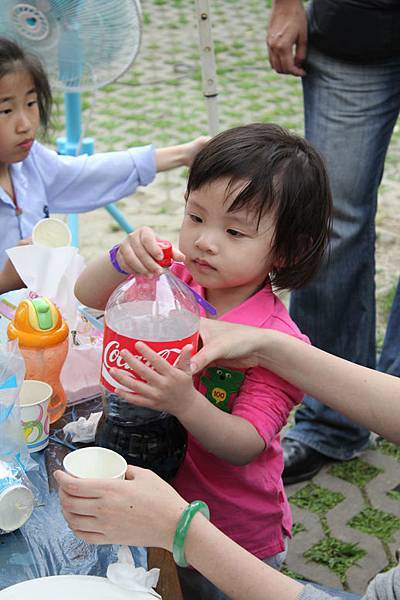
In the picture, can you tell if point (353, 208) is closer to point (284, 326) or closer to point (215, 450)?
point (284, 326)

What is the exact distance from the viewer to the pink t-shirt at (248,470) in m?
1.73

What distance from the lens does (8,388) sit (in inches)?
60.9

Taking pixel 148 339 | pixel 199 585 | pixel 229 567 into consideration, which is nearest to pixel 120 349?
pixel 148 339

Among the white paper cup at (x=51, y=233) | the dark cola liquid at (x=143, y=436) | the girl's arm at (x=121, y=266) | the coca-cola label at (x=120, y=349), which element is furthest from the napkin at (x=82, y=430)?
the white paper cup at (x=51, y=233)

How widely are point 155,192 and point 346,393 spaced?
423 cm

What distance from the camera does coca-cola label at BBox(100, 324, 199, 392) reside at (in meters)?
1.46

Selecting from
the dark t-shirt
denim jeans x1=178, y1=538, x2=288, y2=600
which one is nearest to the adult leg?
the dark t-shirt

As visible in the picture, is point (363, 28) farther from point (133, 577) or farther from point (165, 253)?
point (133, 577)

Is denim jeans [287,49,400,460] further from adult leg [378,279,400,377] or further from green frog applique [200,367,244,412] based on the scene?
green frog applique [200,367,244,412]

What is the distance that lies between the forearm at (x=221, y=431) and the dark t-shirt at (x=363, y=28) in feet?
5.51

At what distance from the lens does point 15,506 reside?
1.40m

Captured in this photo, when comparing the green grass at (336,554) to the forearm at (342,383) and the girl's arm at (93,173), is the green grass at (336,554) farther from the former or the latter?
the girl's arm at (93,173)

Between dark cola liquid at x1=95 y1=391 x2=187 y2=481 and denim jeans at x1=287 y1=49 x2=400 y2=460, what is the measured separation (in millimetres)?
1457

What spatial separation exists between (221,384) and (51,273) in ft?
1.73
